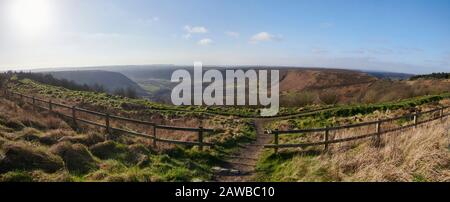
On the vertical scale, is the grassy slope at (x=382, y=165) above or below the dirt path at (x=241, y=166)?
above

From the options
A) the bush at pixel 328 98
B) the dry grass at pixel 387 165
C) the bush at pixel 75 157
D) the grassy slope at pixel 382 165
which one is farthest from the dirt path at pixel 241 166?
the bush at pixel 328 98

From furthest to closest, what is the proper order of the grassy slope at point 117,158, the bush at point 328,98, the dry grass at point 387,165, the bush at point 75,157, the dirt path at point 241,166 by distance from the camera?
the bush at point 328,98 → the dirt path at point 241,166 → the bush at point 75,157 → the grassy slope at point 117,158 → the dry grass at point 387,165

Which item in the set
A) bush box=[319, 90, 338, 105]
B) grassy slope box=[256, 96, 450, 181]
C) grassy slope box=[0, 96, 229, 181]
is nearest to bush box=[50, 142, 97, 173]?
grassy slope box=[0, 96, 229, 181]

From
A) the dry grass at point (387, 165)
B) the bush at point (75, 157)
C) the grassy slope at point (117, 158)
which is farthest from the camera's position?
the bush at point (75, 157)

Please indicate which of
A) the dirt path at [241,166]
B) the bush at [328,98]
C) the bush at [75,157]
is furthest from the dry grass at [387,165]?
the bush at [328,98]

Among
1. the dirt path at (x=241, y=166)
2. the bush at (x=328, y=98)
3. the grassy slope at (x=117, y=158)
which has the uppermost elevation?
the grassy slope at (x=117, y=158)

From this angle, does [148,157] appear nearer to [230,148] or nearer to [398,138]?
[230,148]

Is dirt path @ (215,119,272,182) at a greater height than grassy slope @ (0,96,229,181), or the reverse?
grassy slope @ (0,96,229,181)

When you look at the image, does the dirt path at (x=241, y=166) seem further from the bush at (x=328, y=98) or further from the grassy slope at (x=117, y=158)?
the bush at (x=328, y=98)

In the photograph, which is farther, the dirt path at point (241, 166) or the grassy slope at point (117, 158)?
the dirt path at point (241, 166)

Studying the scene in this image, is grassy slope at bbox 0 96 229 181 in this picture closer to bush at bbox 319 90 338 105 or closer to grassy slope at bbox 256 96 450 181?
grassy slope at bbox 256 96 450 181

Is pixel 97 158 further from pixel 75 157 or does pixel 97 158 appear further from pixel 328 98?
pixel 328 98

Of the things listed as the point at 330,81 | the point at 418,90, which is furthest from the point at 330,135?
the point at 330,81

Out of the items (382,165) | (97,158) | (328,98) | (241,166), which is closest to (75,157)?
(97,158)
